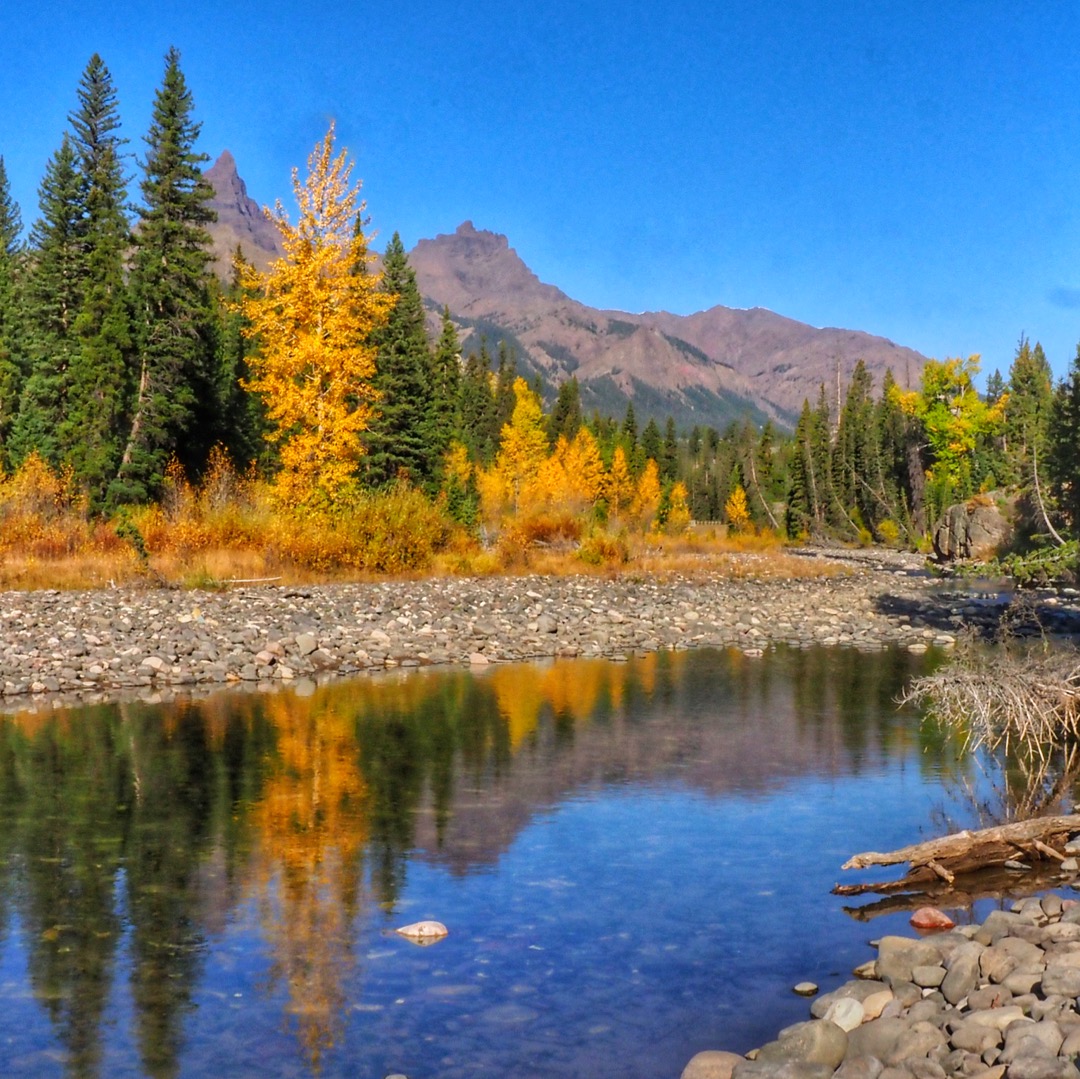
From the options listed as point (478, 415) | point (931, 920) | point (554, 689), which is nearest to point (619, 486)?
point (478, 415)

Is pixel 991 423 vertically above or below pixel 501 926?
above

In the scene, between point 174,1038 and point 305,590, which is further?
point 305,590

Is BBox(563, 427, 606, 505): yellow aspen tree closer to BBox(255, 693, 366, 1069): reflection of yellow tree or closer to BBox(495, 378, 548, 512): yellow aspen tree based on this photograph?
BBox(495, 378, 548, 512): yellow aspen tree

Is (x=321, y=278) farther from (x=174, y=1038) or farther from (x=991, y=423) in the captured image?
(x=991, y=423)

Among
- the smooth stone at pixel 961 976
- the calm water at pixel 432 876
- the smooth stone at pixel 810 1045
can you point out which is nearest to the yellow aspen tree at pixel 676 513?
the calm water at pixel 432 876

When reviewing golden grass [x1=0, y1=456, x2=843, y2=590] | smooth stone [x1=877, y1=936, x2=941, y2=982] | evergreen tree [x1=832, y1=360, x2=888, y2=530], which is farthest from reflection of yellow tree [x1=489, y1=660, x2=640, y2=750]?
evergreen tree [x1=832, y1=360, x2=888, y2=530]

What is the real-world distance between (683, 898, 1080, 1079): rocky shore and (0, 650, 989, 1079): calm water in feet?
1.23

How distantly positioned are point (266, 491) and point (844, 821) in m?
21.9

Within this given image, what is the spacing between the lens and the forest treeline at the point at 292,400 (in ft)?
96.3

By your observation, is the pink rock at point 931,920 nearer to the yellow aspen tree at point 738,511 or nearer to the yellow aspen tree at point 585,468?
the yellow aspen tree at point 585,468

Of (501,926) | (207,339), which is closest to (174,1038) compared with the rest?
(501,926)

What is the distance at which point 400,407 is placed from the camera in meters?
46.7

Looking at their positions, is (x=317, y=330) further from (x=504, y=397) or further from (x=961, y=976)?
(x=504, y=397)

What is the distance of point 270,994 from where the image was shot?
20.0ft
